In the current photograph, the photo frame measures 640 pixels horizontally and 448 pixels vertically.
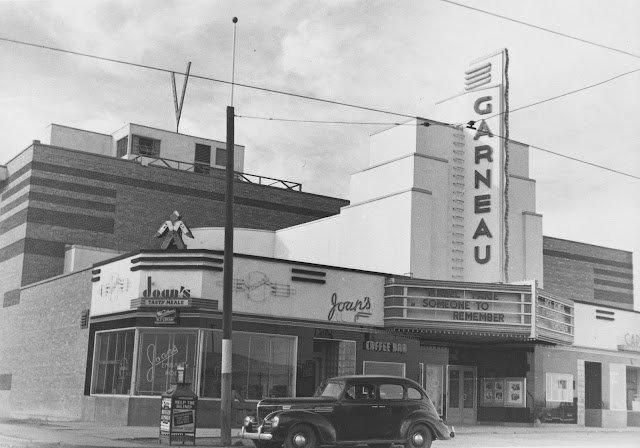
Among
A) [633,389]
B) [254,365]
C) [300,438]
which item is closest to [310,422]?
[300,438]

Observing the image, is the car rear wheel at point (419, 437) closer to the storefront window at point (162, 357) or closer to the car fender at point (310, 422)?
the car fender at point (310, 422)

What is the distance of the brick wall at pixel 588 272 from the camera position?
2058 inches

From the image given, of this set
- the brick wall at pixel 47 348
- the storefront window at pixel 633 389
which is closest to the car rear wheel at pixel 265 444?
the brick wall at pixel 47 348

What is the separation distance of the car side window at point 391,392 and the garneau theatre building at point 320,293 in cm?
664

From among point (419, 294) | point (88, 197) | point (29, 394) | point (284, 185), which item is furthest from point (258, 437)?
point (284, 185)

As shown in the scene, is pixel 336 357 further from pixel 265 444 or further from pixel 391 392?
pixel 265 444

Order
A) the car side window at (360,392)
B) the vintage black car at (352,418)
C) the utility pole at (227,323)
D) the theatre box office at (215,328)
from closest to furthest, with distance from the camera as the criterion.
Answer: the vintage black car at (352,418) → the car side window at (360,392) → the utility pole at (227,323) → the theatre box office at (215,328)

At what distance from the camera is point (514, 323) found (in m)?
29.7

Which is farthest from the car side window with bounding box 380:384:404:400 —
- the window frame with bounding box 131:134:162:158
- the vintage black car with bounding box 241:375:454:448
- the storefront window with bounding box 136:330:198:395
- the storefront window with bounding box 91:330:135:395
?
the window frame with bounding box 131:134:162:158

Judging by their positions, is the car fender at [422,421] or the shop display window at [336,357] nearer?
the car fender at [422,421]

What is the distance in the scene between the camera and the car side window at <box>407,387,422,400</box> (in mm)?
19453

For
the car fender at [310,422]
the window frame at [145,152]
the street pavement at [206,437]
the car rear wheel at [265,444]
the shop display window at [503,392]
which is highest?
the window frame at [145,152]

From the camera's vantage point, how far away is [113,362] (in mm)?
27797

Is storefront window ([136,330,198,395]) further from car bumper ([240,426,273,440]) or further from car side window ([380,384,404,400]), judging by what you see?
car side window ([380,384,404,400])
